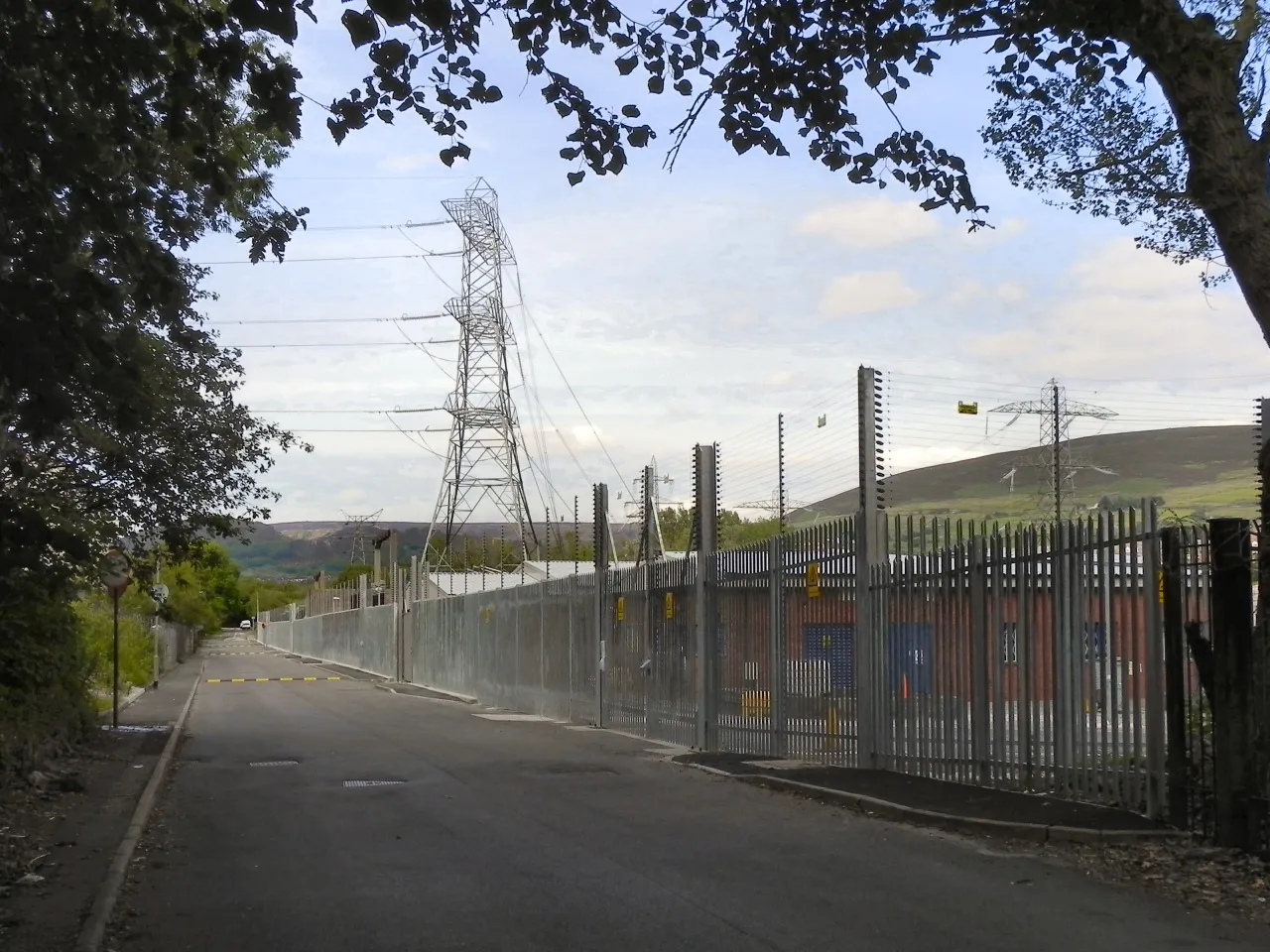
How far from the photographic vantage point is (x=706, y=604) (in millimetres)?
18766

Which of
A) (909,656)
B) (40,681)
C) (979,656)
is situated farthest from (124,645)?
(979,656)

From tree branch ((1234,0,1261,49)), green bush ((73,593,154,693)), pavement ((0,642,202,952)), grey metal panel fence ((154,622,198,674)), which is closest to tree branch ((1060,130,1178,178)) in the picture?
tree branch ((1234,0,1261,49))

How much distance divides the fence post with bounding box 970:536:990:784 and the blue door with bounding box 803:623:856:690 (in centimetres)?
263

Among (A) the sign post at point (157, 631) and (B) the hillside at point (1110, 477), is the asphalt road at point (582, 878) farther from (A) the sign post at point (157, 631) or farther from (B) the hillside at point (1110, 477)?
(A) the sign post at point (157, 631)

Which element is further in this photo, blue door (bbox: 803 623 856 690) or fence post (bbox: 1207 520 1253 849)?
blue door (bbox: 803 623 856 690)

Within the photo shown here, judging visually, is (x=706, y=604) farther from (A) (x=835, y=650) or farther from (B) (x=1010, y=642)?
(B) (x=1010, y=642)

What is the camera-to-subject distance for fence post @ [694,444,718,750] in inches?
731

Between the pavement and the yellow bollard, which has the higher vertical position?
the yellow bollard

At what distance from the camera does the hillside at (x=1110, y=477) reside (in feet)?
86.6

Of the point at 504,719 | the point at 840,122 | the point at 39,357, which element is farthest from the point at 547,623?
the point at 39,357

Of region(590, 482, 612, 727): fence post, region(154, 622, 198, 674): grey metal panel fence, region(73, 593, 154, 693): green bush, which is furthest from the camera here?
region(154, 622, 198, 674): grey metal panel fence

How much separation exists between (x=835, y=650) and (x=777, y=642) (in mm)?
1366

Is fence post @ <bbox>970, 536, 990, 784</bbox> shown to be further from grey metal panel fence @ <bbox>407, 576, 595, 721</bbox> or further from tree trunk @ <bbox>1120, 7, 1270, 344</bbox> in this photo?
grey metal panel fence @ <bbox>407, 576, 595, 721</bbox>

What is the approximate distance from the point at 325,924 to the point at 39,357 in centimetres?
341
